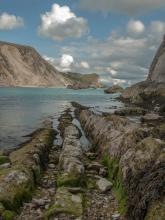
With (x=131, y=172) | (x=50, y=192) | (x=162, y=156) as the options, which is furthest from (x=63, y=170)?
(x=162, y=156)

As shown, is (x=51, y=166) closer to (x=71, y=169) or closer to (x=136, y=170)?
(x=71, y=169)

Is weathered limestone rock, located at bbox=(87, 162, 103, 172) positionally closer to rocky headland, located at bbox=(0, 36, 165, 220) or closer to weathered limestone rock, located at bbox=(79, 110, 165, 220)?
rocky headland, located at bbox=(0, 36, 165, 220)

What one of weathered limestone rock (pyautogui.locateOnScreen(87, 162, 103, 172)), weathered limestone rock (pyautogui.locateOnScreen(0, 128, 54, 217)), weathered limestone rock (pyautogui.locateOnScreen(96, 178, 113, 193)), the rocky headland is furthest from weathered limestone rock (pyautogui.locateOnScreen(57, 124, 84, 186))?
weathered limestone rock (pyautogui.locateOnScreen(0, 128, 54, 217))

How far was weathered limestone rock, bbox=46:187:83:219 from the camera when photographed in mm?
11297

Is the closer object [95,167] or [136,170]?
[136,170]

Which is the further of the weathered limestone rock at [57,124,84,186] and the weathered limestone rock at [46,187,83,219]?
the weathered limestone rock at [57,124,84,186]

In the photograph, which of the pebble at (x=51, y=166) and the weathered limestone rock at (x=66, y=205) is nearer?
the weathered limestone rock at (x=66, y=205)

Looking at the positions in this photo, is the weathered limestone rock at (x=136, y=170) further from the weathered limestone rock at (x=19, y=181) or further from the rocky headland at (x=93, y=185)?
the weathered limestone rock at (x=19, y=181)

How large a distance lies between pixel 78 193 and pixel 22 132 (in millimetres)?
23194

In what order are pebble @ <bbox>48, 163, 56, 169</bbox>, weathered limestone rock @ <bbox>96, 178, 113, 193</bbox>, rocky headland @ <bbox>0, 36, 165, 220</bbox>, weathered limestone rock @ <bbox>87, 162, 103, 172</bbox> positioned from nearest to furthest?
rocky headland @ <bbox>0, 36, 165, 220</bbox> → weathered limestone rock @ <bbox>96, 178, 113, 193</bbox> → weathered limestone rock @ <bbox>87, 162, 103, 172</bbox> → pebble @ <bbox>48, 163, 56, 169</bbox>

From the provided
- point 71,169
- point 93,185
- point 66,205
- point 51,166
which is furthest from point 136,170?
point 51,166

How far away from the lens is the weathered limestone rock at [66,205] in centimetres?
1130

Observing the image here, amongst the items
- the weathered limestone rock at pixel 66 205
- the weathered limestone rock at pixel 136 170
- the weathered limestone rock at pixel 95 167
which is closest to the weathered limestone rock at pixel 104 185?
the weathered limestone rock at pixel 136 170

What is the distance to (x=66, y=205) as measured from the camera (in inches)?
465
